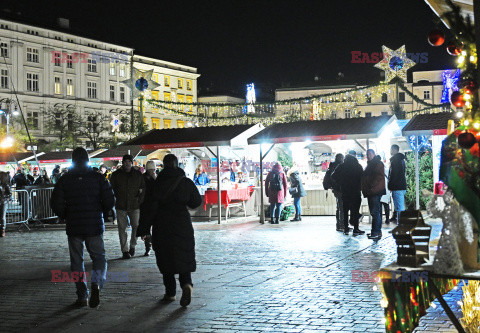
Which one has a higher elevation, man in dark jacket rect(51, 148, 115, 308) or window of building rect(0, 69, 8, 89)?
window of building rect(0, 69, 8, 89)

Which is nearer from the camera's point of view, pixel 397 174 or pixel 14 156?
pixel 397 174

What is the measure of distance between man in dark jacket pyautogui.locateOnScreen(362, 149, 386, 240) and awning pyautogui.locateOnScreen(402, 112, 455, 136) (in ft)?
8.49

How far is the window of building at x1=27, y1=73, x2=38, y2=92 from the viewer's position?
259 ft

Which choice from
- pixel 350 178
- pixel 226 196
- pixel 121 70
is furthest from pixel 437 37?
pixel 121 70

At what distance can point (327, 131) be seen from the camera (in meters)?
19.4

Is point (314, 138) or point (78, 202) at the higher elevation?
point (314, 138)

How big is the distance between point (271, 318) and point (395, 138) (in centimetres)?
1500

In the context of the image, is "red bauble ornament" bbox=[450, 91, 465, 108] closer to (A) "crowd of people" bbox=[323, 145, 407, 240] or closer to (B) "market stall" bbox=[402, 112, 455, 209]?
(A) "crowd of people" bbox=[323, 145, 407, 240]

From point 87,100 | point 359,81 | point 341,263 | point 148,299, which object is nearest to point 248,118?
point 341,263

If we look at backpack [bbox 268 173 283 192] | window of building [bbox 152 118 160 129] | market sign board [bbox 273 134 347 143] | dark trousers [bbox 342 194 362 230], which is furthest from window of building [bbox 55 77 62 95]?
dark trousers [bbox 342 194 362 230]

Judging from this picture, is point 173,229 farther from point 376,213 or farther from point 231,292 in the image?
point 376,213

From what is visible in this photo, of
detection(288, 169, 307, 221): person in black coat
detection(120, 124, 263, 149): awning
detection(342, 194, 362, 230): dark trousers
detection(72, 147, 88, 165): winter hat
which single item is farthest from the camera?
detection(288, 169, 307, 221): person in black coat

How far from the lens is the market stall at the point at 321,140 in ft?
61.9

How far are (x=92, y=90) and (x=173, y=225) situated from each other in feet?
274
